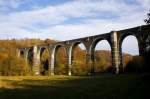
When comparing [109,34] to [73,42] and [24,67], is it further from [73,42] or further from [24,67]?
[24,67]

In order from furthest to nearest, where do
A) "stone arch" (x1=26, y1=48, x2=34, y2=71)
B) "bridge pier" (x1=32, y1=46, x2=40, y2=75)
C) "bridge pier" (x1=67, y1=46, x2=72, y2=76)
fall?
1. "stone arch" (x1=26, y1=48, x2=34, y2=71)
2. "bridge pier" (x1=32, y1=46, x2=40, y2=75)
3. "bridge pier" (x1=67, y1=46, x2=72, y2=76)

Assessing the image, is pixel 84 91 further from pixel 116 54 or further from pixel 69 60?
pixel 69 60

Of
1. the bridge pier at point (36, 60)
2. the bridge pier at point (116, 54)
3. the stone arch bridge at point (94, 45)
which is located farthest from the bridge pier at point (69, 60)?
the bridge pier at point (116, 54)

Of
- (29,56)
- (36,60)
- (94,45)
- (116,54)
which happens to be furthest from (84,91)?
(29,56)

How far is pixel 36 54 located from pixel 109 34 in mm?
26931

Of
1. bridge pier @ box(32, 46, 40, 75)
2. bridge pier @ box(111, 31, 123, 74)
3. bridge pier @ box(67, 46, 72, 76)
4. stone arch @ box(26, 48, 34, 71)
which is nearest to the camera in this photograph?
bridge pier @ box(111, 31, 123, 74)

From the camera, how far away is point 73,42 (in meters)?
59.2

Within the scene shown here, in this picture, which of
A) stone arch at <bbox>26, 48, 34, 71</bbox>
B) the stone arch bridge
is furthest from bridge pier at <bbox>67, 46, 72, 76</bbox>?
stone arch at <bbox>26, 48, 34, 71</bbox>

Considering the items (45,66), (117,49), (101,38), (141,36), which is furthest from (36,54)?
(141,36)

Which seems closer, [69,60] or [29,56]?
[69,60]

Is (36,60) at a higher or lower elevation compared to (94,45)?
lower

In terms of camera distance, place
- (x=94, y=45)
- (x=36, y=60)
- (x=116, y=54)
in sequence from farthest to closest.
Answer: (x=36, y=60) < (x=94, y=45) < (x=116, y=54)

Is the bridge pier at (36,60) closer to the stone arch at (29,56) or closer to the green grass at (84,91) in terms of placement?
the stone arch at (29,56)

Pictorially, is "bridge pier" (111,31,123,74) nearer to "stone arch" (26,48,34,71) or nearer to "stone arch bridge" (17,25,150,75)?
"stone arch bridge" (17,25,150,75)
